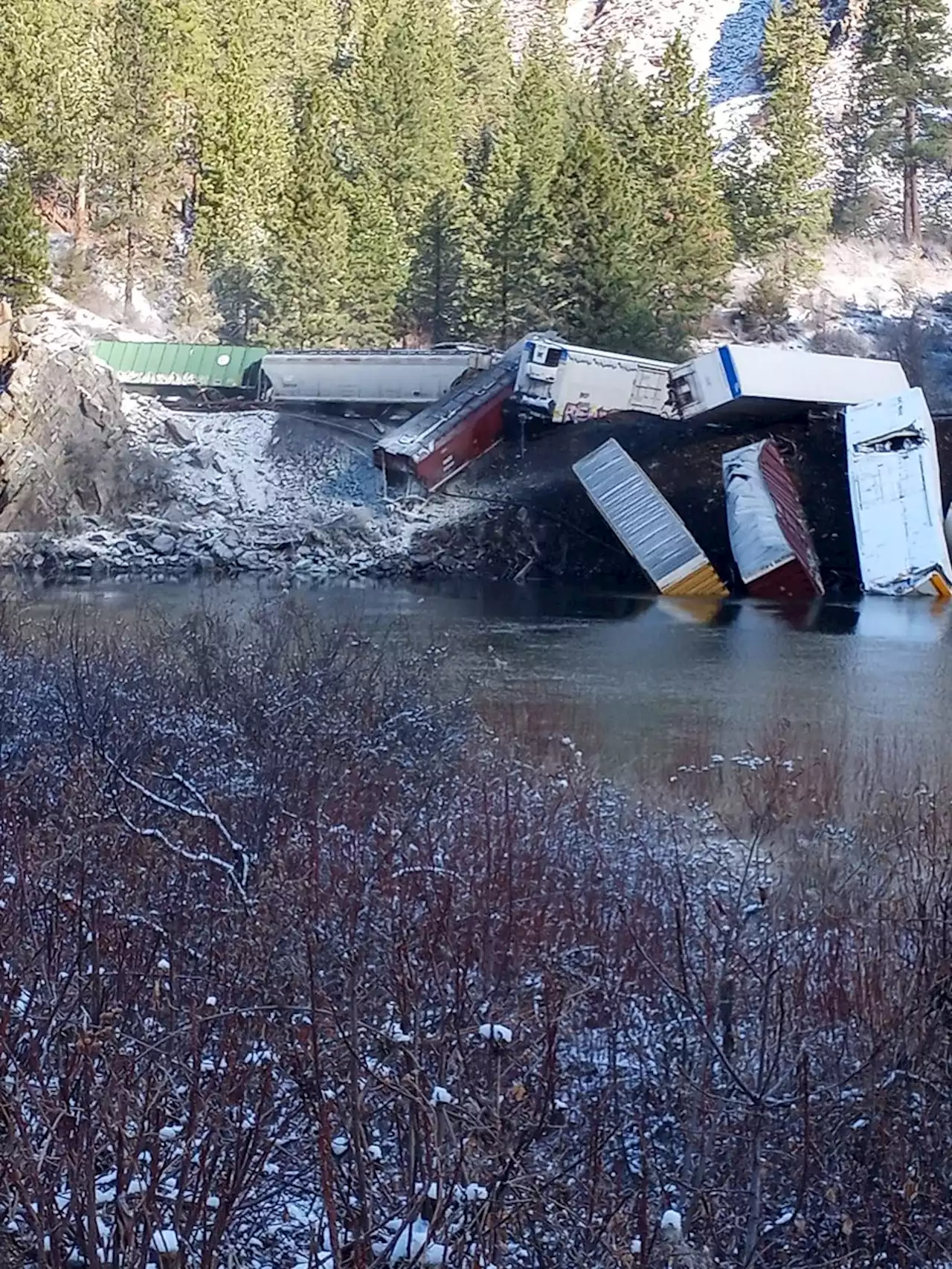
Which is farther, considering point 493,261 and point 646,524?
point 493,261

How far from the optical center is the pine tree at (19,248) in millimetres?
38562

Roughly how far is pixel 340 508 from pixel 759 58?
56.7m

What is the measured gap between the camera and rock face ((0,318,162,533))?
3381 centimetres

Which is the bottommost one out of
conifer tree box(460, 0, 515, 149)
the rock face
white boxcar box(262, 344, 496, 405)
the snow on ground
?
the rock face

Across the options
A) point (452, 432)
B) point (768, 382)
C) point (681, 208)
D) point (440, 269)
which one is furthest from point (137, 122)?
point (768, 382)

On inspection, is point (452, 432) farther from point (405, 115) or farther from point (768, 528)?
point (405, 115)

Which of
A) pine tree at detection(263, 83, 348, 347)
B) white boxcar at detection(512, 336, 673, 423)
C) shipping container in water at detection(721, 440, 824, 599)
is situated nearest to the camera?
shipping container in water at detection(721, 440, 824, 599)

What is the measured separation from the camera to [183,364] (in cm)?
4047

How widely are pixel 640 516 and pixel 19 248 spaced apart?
779 inches

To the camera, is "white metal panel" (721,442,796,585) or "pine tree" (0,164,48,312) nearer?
"white metal panel" (721,442,796,585)

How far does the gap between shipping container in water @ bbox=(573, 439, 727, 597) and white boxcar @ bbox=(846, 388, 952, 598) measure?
138 inches

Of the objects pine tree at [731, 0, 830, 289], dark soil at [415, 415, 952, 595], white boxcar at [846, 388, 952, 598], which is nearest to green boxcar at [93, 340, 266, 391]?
dark soil at [415, 415, 952, 595]

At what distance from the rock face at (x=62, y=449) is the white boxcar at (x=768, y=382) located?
45.5ft

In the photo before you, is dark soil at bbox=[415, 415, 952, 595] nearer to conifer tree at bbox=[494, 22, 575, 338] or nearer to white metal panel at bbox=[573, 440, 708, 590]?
white metal panel at bbox=[573, 440, 708, 590]
